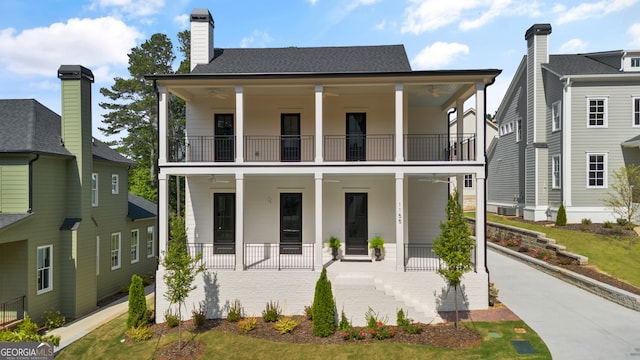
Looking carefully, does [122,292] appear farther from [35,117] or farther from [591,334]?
[591,334]

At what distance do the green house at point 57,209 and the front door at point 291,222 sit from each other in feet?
26.0

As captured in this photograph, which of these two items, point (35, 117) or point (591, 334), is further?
point (35, 117)

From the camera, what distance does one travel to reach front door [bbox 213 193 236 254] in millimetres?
15531

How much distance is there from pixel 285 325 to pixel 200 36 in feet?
42.7

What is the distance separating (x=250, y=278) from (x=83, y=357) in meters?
5.32

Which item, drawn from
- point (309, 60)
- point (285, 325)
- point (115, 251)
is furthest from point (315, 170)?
point (115, 251)

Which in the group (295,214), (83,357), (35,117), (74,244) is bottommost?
(83,357)

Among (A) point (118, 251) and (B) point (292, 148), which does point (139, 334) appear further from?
(B) point (292, 148)

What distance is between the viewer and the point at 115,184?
18.1 m

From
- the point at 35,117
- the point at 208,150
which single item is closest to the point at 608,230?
the point at 208,150

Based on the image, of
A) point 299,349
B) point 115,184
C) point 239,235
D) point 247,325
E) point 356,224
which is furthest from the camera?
point 115,184

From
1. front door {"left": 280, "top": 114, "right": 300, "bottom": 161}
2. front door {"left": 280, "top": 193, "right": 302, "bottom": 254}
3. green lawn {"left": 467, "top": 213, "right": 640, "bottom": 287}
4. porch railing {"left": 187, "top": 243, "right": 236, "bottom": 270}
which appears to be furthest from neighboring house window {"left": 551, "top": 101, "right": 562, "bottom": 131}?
porch railing {"left": 187, "top": 243, "right": 236, "bottom": 270}

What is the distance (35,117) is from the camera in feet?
47.8

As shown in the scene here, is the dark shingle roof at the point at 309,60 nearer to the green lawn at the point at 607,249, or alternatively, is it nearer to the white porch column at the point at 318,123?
the white porch column at the point at 318,123
